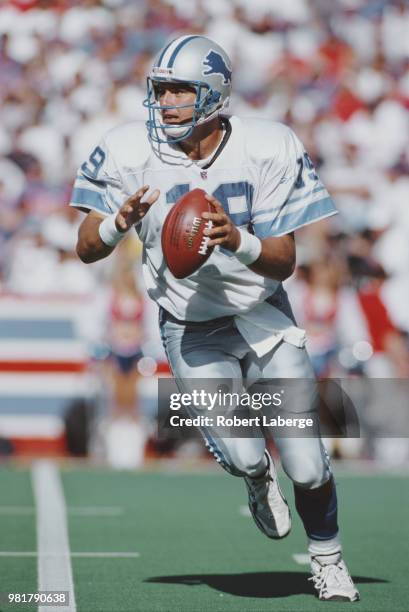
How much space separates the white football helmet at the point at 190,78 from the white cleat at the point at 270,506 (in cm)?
111

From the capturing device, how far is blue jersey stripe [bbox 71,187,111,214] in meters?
4.13

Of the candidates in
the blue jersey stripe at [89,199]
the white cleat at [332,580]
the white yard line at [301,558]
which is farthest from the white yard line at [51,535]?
the blue jersey stripe at [89,199]

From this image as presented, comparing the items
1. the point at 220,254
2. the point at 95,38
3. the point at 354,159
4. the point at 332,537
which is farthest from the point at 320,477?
the point at 95,38

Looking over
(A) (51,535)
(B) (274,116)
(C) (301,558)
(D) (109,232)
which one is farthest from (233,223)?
(B) (274,116)

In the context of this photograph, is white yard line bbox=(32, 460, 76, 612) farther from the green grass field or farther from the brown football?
the brown football

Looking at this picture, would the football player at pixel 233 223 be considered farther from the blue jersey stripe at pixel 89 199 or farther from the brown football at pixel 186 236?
the brown football at pixel 186 236

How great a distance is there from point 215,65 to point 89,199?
596 mm

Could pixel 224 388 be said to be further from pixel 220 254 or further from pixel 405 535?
pixel 405 535

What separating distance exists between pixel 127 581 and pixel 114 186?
135cm

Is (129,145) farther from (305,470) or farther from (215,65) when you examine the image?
(305,470)

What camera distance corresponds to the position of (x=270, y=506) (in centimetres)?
421

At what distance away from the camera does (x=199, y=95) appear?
160 inches

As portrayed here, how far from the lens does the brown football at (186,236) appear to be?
3736 mm

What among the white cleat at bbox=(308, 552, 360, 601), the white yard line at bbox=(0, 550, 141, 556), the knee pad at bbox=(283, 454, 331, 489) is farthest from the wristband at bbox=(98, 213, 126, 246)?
the white yard line at bbox=(0, 550, 141, 556)
